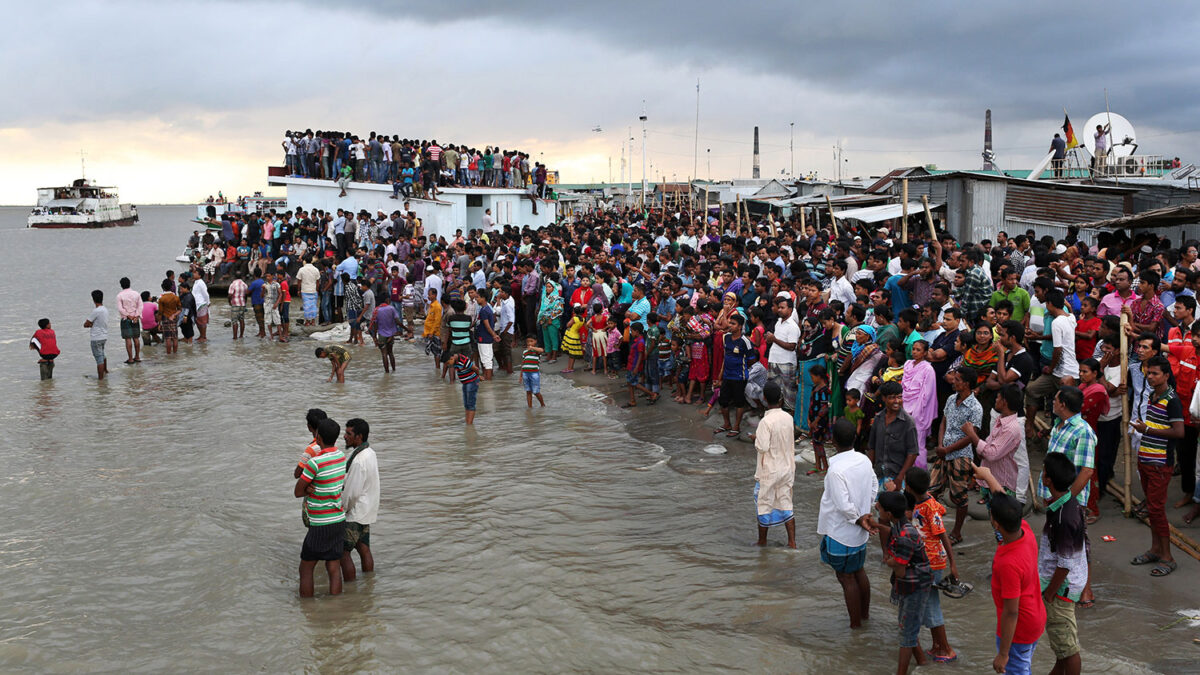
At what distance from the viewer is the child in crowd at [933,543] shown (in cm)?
602

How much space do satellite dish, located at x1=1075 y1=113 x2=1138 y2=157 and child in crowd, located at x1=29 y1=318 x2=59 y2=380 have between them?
27166 mm

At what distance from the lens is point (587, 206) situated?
73.2 m

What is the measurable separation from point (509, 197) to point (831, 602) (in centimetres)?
2934

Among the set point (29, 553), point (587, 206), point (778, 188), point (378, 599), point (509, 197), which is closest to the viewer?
point (378, 599)

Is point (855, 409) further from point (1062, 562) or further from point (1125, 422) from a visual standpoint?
point (1062, 562)

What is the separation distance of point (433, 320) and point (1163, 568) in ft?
45.6

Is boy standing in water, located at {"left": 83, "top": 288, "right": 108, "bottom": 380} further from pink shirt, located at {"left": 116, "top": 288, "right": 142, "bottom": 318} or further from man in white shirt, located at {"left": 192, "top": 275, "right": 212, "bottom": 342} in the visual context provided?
man in white shirt, located at {"left": 192, "top": 275, "right": 212, "bottom": 342}

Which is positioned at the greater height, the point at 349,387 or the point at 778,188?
the point at 778,188

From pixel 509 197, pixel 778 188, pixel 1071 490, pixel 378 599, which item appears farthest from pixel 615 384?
pixel 778 188

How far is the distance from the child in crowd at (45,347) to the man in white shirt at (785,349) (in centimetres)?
1478

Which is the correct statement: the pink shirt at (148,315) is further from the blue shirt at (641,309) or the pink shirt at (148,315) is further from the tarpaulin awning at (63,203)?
the tarpaulin awning at (63,203)

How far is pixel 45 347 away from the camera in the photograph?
60.5 feet

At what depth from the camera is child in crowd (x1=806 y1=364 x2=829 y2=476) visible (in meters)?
9.79

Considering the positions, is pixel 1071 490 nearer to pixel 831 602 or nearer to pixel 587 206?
pixel 831 602
